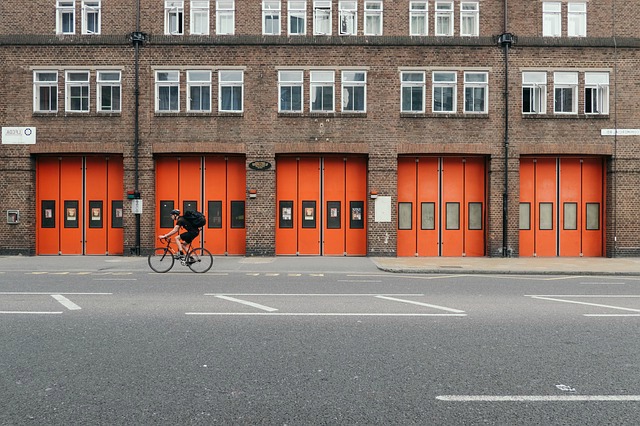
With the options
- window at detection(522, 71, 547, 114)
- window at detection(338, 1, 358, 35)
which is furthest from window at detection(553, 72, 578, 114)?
window at detection(338, 1, 358, 35)

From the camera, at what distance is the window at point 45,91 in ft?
71.7

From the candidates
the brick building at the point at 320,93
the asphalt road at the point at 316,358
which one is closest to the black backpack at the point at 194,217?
the asphalt road at the point at 316,358

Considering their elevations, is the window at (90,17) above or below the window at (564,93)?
above

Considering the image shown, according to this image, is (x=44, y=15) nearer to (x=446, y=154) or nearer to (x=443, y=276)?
(x=446, y=154)

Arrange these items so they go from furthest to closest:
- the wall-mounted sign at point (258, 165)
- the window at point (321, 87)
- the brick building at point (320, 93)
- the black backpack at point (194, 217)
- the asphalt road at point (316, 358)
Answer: the window at point (321, 87) < the brick building at point (320, 93) < the wall-mounted sign at point (258, 165) < the black backpack at point (194, 217) < the asphalt road at point (316, 358)

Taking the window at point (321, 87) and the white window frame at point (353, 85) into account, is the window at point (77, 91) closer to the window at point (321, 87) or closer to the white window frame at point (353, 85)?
the window at point (321, 87)

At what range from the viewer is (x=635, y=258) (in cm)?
2155

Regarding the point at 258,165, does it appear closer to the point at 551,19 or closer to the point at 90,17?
the point at 90,17

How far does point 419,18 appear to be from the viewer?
2202cm

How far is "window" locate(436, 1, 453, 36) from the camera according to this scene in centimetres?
2198

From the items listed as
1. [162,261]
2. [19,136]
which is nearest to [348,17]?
[162,261]

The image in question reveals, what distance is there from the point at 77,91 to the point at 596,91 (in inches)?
792

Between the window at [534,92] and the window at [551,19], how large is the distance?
62.4 inches

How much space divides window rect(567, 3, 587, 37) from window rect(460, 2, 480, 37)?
3576mm
